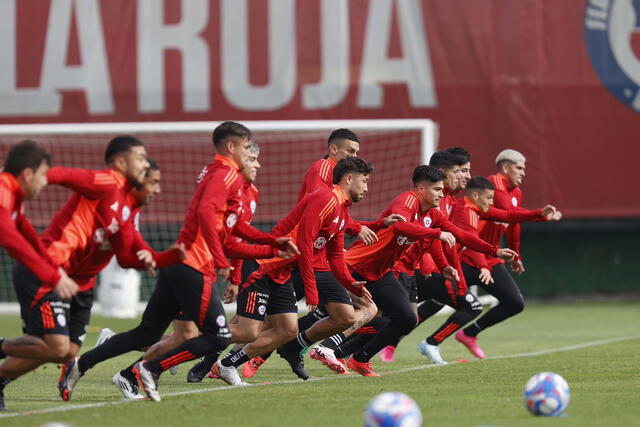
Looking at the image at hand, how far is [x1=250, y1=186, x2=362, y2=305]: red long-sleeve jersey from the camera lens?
925 cm

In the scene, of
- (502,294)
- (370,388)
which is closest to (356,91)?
(502,294)

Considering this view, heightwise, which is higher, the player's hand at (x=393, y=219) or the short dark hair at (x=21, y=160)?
the short dark hair at (x=21, y=160)

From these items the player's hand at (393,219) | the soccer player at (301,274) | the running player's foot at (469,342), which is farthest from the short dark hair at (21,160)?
the running player's foot at (469,342)

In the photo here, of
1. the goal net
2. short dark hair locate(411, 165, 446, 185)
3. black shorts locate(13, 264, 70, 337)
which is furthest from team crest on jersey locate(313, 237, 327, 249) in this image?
the goal net

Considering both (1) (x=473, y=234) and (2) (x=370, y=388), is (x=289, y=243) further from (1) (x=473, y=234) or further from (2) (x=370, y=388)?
(1) (x=473, y=234)

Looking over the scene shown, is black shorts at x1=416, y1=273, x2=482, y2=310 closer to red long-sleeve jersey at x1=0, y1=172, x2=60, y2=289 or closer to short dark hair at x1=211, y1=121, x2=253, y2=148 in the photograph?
short dark hair at x1=211, y1=121, x2=253, y2=148

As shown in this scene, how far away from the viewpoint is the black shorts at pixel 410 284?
10984 millimetres

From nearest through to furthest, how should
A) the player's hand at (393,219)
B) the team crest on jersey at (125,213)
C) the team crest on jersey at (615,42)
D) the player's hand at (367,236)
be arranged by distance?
the team crest on jersey at (125,213)
the player's hand at (367,236)
the player's hand at (393,219)
the team crest on jersey at (615,42)

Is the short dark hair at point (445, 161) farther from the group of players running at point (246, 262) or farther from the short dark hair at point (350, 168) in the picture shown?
the short dark hair at point (350, 168)

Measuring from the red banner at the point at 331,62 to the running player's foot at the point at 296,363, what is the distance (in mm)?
10067

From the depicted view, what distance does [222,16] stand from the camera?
64.5 ft

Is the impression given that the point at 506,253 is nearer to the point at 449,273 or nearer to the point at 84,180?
the point at 449,273

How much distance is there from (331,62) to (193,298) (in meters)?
12.1

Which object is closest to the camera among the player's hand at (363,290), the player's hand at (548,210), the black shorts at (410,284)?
the player's hand at (363,290)
